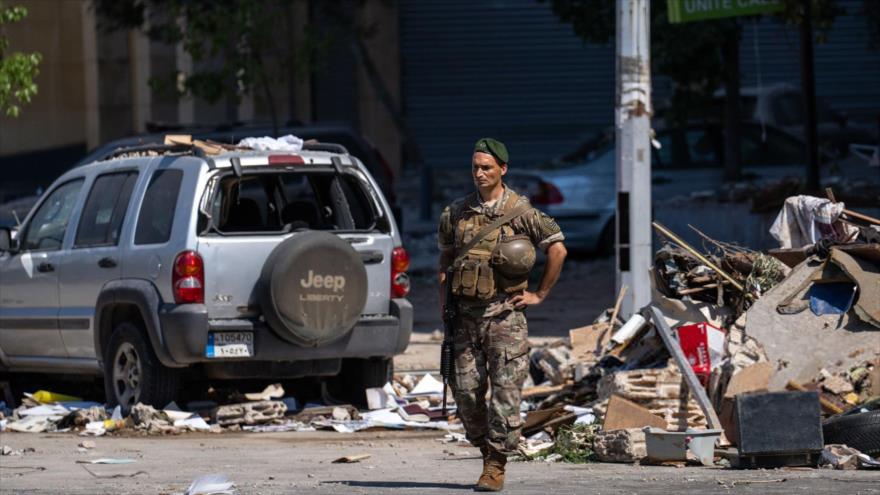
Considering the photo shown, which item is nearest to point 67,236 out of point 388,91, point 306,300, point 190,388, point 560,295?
point 190,388

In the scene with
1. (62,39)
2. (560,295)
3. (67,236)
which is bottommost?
(560,295)

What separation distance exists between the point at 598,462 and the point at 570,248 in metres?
12.2

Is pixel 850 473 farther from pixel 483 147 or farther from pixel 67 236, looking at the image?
pixel 67 236

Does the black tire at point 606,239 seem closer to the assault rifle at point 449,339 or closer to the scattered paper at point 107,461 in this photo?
the scattered paper at point 107,461

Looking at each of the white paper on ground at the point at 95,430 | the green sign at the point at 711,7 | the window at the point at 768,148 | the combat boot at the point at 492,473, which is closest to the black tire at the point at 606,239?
the window at the point at 768,148

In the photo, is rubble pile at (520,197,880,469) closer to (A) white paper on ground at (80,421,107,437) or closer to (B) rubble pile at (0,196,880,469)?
(B) rubble pile at (0,196,880,469)

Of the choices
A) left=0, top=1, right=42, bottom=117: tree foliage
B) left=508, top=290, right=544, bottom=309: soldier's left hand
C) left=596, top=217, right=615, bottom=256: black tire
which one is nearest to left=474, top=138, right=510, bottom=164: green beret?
left=508, top=290, right=544, bottom=309: soldier's left hand

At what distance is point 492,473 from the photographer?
7645 millimetres

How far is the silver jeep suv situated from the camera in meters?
10.3

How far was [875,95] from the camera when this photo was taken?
101ft

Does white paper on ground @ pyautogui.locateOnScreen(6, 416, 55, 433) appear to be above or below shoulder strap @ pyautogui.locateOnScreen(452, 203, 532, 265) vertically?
below

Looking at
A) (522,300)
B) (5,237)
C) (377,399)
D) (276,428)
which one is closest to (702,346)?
(522,300)

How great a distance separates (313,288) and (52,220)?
8.71 ft

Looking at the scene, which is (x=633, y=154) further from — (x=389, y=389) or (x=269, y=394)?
(x=269, y=394)
